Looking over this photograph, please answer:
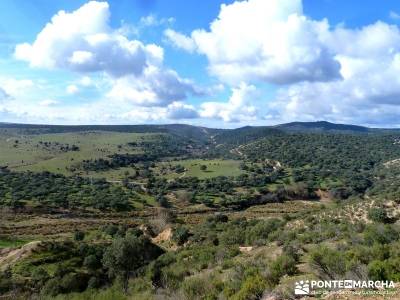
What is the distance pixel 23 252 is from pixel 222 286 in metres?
26.0

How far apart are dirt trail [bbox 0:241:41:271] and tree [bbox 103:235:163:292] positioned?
838 centimetres

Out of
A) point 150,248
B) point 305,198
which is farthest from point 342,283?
point 305,198

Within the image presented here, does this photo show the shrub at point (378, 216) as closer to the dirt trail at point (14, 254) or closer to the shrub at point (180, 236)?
the shrub at point (180, 236)

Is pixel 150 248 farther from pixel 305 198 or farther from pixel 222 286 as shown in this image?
pixel 305 198

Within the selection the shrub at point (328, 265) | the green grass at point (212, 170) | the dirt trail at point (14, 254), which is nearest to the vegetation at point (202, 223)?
the shrub at point (328, 265)

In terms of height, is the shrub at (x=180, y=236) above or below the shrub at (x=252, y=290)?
below

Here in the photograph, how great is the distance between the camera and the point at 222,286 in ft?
67.5

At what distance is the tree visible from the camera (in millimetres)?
34844

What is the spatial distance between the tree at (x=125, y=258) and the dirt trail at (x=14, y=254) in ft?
27.5

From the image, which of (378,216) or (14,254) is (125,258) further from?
(378,216)

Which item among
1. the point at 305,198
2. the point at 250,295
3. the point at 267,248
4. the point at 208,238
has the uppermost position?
the point at 250,295

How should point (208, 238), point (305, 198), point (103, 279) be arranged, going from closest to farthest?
point (103, 279), point (208, 238), point (305, 198)

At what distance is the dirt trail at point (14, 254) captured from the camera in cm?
3702

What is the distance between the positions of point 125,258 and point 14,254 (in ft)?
39.3
